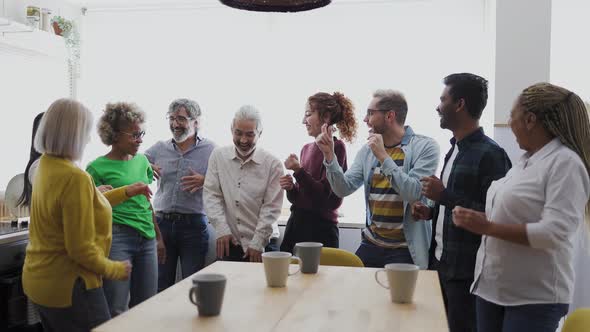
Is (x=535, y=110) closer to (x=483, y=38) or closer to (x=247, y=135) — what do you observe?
(x=247, y=135)

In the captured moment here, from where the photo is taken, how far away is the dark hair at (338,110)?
116 inches

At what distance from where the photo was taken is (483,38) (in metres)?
3.94

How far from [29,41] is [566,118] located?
340cm

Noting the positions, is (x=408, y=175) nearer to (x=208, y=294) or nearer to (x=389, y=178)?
(x=389, y=178)

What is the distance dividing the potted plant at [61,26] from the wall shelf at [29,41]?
0.04 metres

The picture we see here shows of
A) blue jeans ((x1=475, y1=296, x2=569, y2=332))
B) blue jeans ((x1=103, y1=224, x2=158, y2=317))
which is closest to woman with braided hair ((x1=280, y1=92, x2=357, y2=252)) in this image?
blue jeans ((x1=103, y1=224, x2=158, y2=317))

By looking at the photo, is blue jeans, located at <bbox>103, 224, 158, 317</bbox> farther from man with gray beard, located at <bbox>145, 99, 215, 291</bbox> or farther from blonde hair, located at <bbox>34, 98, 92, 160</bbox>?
blonde hair, located at <bbox>34, 98, 92, 160</bbox>

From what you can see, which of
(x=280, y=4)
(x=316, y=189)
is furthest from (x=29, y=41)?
(x=280, y=4)

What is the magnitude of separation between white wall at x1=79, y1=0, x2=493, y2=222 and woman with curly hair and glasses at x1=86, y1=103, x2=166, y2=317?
1.58 m

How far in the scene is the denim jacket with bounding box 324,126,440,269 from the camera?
238 cm

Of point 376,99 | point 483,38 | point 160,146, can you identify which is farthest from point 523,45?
point 160,146

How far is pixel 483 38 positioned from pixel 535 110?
239 cm

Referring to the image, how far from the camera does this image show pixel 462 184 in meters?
2.14

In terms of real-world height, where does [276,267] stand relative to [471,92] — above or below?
below
